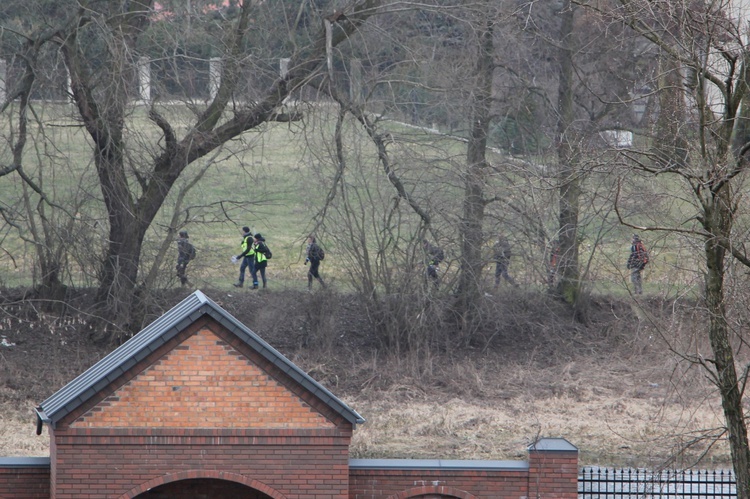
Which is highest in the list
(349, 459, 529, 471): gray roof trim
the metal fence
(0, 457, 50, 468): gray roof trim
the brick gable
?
the brick gable

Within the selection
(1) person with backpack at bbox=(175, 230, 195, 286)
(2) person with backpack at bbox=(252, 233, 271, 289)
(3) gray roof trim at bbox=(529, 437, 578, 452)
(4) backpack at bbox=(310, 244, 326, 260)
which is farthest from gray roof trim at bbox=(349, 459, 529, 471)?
(2) person with backpack at bbox=(252, 233, 271, 289)

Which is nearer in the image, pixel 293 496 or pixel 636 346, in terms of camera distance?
pixel 293 496

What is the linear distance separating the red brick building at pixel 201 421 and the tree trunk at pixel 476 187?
11.3 meters

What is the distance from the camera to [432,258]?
76.6ft

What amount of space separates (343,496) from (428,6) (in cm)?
1141

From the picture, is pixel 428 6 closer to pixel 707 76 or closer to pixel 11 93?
pixel 11 93

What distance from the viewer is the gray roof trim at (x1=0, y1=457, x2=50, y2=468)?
13109 millimetres

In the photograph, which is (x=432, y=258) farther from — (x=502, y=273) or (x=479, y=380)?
(x=479, y=380)

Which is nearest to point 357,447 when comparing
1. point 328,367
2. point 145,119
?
point 328,367

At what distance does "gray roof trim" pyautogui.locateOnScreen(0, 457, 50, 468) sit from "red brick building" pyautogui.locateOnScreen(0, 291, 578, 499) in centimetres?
87

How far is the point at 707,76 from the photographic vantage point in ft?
36.3

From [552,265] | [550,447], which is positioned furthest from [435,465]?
[552,265]

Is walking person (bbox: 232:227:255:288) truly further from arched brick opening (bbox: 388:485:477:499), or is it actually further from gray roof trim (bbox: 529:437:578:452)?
gray roof trim (bbox: 529:437:578:452)

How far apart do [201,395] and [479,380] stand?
10.9 m
